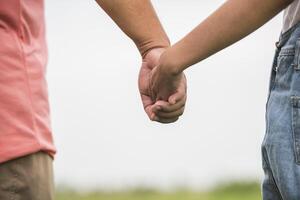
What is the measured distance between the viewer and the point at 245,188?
7.19m

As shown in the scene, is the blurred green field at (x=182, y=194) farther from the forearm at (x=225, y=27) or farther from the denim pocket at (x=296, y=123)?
the denim pocket at (x=296, y=123)

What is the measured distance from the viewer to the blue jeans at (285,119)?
2146 mm

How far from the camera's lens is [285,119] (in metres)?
2.17

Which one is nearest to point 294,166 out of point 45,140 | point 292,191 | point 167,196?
point 292,191

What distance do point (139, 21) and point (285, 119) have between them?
0.78 meters

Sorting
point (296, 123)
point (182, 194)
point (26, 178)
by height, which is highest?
point (296, 123)

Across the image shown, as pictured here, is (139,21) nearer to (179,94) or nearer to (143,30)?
(143,30)

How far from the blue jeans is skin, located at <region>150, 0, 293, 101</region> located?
9cm

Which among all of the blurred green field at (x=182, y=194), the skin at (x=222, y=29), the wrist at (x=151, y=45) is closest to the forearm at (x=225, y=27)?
the skin at (x=222, y=29)

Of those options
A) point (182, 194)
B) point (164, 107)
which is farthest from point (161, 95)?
point (182, 194)

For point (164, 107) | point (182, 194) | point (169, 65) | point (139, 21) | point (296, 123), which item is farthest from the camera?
point (182, 194)

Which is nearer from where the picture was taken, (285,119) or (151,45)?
(285,119)

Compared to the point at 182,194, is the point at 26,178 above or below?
above

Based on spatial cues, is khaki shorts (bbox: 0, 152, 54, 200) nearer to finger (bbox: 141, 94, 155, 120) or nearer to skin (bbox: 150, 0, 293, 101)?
finger (bbox: 141, 94, 155, 120)
